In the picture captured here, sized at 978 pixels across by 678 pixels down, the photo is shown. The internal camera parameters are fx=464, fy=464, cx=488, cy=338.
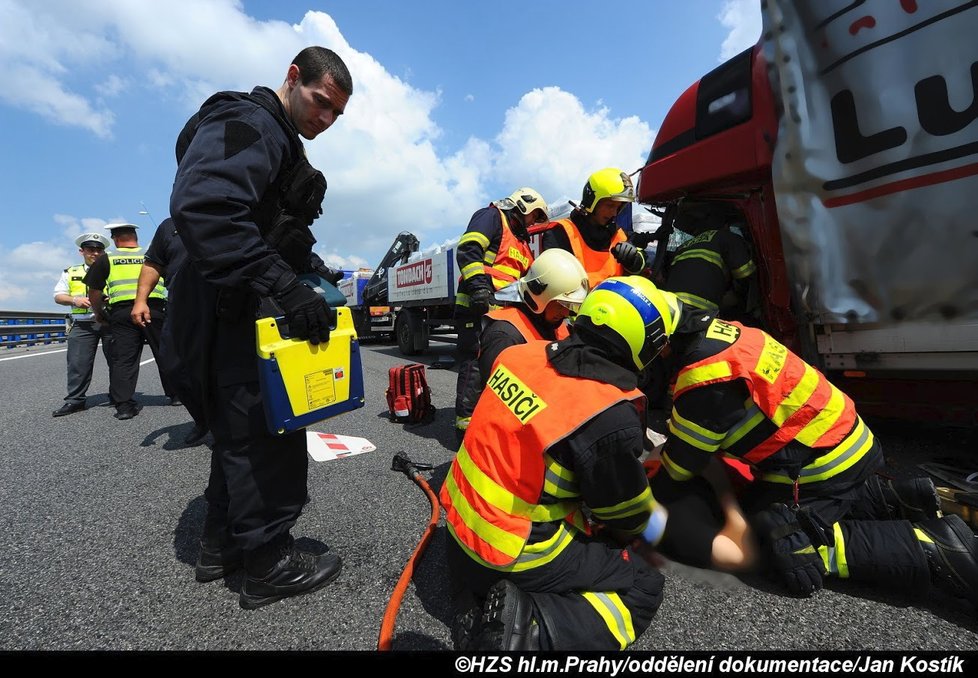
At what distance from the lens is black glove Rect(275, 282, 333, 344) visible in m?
1.50

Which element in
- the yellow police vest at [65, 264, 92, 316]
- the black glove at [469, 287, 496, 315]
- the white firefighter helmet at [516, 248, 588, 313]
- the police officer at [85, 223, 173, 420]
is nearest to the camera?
the white firefighter helmet at [516, 248, 588, 313]

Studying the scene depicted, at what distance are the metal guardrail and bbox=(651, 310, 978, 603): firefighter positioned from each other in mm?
21631

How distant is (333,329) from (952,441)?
13.8ft

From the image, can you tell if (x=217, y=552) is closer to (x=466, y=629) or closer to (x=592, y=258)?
(x=466, y=629)

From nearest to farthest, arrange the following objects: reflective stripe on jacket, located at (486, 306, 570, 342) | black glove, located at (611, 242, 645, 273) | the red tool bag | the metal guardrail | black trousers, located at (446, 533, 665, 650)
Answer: black trousers, located at (446, 533, 665, 650), reflective stripe on jacket, located at (486, 306, 570, 342), black glove, located at (611, 242, 645, 273), the red tool bag, the metal guardrail

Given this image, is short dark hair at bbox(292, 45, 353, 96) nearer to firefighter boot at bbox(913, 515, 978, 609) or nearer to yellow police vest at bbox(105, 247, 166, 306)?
firefighter boot at bbox(913, 515, 978, 609)

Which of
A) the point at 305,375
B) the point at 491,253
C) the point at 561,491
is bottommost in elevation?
the point at 561,491

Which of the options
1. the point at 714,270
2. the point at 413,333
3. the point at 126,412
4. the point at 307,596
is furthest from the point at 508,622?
the point at 413,333

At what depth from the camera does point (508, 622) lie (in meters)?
1.29

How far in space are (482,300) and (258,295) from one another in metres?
2.25

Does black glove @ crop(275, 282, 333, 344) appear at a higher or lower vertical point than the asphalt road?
higher

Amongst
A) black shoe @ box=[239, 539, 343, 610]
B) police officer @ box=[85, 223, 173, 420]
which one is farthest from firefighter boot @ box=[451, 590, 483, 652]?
police officer @ box=[85, 223, 173, 420]

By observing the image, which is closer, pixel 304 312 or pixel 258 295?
pixel 304 312
